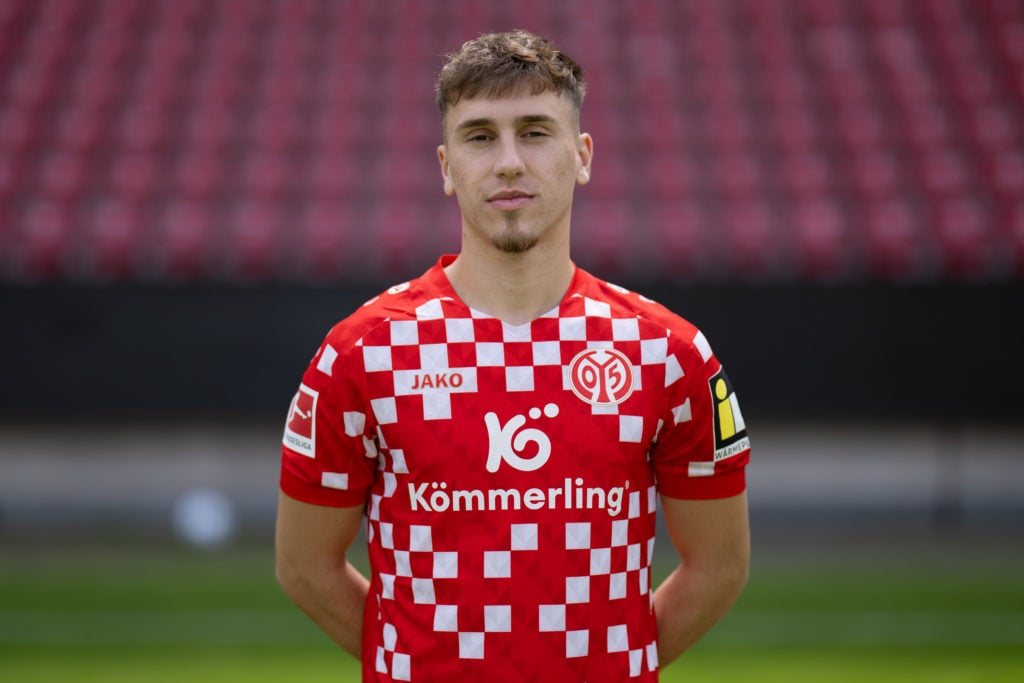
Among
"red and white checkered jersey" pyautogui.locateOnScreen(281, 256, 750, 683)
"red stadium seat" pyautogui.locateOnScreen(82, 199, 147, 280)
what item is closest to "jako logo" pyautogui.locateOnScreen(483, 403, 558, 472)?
"red and white checkered jersey" pyautogui.locateOnScreen(281, 256, 750, 683)

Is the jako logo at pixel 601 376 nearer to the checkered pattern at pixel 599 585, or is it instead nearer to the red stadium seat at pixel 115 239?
the checkered pattern at pixel 599 585

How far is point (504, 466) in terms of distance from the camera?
1834 mm

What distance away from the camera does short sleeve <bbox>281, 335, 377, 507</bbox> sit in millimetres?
1862

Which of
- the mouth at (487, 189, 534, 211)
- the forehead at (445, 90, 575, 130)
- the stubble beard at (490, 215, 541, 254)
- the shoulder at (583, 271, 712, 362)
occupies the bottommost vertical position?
the shoulder at (583, 271, 712, 362)

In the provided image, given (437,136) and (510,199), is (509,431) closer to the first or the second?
(510,199)

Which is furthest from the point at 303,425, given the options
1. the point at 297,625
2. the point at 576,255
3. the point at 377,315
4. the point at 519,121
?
the point at 576,255

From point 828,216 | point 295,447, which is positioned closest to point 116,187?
point 828,216

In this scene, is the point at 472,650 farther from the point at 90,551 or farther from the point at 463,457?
the point at 90,551

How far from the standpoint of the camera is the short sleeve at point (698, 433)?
1912 millimetres

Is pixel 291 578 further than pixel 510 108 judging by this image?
Yes

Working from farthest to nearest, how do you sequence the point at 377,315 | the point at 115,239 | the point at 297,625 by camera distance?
the point at 115,239, the point at 297,625, the point at 377,315

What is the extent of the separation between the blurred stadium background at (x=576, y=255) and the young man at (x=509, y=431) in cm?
345

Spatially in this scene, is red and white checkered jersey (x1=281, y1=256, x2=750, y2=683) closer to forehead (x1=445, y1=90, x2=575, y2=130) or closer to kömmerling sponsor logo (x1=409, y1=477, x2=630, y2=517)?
kömmerling sponsor logo (x1=409, y1=477, x2=630, y2=517)

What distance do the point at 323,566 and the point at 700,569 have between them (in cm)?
70
